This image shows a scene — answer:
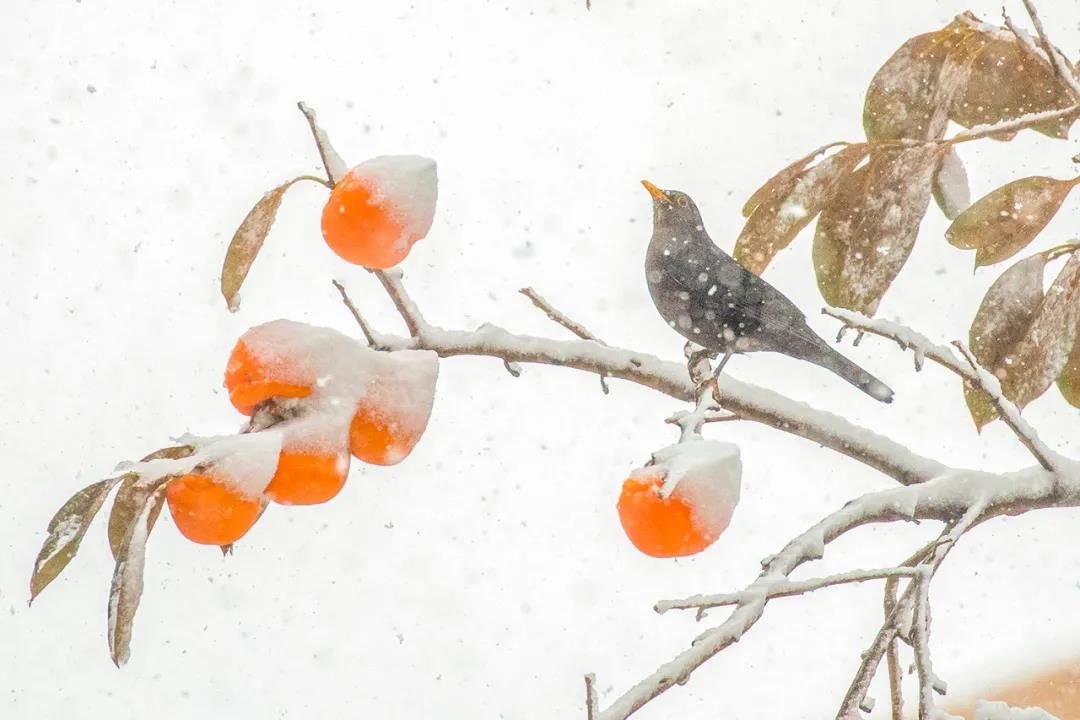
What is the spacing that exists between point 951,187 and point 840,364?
0.15 meters

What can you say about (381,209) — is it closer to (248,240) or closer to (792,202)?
(248,240)

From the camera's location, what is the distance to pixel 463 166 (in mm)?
1308

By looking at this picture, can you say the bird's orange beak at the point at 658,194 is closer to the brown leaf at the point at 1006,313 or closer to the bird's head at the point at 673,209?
the bird's head at the point at 673,209

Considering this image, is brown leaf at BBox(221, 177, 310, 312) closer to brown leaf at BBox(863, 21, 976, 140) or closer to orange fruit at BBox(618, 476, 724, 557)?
orange fruit at BBox(618, 476, 724, 557)

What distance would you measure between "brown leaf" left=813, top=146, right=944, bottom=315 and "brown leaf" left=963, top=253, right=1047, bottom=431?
62mm

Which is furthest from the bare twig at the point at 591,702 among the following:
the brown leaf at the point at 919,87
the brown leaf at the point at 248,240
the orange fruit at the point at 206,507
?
the brown leaf at the point at 919,87

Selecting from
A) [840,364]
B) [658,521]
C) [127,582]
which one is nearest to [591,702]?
[658,521]

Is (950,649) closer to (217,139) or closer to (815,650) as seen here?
(815,650)

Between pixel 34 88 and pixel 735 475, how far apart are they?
1272mm

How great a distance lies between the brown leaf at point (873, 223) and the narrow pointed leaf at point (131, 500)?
13.8 inches

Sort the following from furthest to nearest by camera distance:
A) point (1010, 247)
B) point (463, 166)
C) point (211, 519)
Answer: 1. point (463, 166)
2. point (1010, 247)
3. point (211, 519)

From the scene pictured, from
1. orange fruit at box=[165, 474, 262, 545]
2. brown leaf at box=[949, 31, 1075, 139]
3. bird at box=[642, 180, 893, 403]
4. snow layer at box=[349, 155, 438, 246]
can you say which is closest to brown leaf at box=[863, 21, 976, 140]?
brown leaf at box=[949, 31, 1075, 139]

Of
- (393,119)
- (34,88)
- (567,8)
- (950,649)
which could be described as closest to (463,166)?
(393,119)

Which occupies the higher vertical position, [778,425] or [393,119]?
[393,119]
